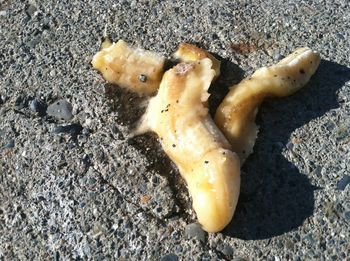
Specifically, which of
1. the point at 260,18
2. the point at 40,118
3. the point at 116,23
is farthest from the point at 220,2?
the point at 40,118

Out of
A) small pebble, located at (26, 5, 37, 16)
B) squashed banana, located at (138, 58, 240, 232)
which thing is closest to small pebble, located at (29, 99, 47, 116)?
squashed banana, located at (138, 58, 240, 232)

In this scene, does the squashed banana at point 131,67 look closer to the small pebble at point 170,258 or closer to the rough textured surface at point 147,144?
the rough textured surface at point 147,144

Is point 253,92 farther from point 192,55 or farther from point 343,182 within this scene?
point 343,182

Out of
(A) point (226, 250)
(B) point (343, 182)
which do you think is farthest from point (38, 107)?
(B) point (343, 182)

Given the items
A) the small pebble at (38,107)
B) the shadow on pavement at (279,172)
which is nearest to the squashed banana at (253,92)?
the shadow on pavement at (279,172)

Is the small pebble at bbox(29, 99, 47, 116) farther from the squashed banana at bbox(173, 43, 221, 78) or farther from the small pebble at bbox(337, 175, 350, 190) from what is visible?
the small pebble at bbox(337, 175, 350, 190)

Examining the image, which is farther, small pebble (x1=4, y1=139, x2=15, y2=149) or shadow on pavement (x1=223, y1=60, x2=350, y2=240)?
small pebble (x1=4, y1=139, x2=15, y2=149)
